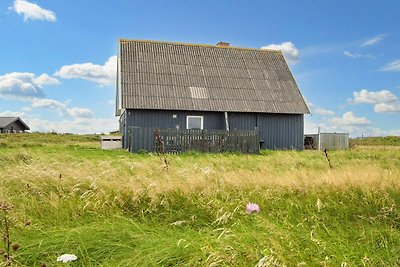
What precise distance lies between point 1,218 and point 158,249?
2327mm

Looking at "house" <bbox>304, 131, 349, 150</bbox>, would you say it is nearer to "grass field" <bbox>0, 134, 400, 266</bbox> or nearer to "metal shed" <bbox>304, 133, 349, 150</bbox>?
"metal shed" <bbox>304, 133, 349, 150</bbox>

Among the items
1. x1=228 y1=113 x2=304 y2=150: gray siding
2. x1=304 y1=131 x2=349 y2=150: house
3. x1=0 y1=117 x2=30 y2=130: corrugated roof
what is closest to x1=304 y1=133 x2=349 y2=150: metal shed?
x1=304 y1=131 x2=349 y2=150: house

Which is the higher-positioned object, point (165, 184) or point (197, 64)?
point (197, 64)

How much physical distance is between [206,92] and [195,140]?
4953 millimetres

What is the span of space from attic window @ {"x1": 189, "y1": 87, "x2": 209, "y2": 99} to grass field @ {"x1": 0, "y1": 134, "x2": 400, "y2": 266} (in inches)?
656

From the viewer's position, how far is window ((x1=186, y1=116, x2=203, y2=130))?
77.0 feet

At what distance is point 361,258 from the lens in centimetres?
344

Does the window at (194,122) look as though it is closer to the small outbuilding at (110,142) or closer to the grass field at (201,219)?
the small outbuilding at (110,142)

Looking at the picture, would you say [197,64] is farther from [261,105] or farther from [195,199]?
[195,199]

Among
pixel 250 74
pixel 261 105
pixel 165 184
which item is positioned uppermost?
pixel 250 74

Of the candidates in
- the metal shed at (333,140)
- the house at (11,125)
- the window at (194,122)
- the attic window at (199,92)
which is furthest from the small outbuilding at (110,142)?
the house at (11,125)

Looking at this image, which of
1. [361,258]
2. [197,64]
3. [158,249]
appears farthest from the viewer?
[197,64]

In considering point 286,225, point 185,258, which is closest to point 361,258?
point 286,225

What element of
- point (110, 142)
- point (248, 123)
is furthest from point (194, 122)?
point (110, 142)
